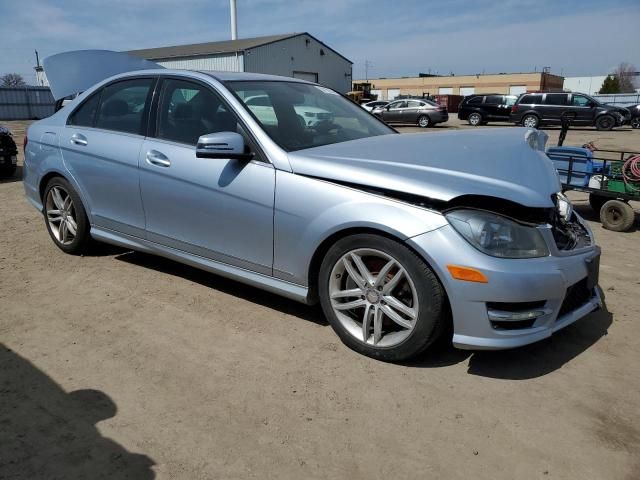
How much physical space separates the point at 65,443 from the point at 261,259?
4.87 ft

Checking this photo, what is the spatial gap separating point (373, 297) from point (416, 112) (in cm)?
2409

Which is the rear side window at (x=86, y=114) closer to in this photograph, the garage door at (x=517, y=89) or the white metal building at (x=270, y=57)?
the white metal building at (x=270, y=57)

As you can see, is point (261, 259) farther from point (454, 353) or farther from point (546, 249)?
point (546, 249)

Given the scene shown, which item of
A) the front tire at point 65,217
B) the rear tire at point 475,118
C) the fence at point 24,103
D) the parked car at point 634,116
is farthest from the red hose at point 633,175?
the fence at point 24,103

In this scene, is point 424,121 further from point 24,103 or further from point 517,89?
point 517,89

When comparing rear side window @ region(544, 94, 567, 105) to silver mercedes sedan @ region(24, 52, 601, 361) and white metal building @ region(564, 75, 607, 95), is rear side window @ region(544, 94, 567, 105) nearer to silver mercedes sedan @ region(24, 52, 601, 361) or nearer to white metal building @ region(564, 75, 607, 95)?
silver mercedes sedan @ region(24, 52, 601, 361)

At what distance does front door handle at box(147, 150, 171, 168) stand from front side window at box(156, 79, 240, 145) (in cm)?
13

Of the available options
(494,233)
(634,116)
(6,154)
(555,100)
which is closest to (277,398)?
(494,233)

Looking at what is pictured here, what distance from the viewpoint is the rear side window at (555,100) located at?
23625 millimetres

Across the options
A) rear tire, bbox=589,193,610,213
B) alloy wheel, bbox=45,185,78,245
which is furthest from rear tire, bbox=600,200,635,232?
alloy wheel, bbox=45,185,78,245

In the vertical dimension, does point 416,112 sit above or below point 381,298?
above

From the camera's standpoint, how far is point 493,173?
2.83 metres

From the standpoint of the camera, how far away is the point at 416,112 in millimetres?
25734

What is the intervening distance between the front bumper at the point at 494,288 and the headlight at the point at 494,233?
4cm
